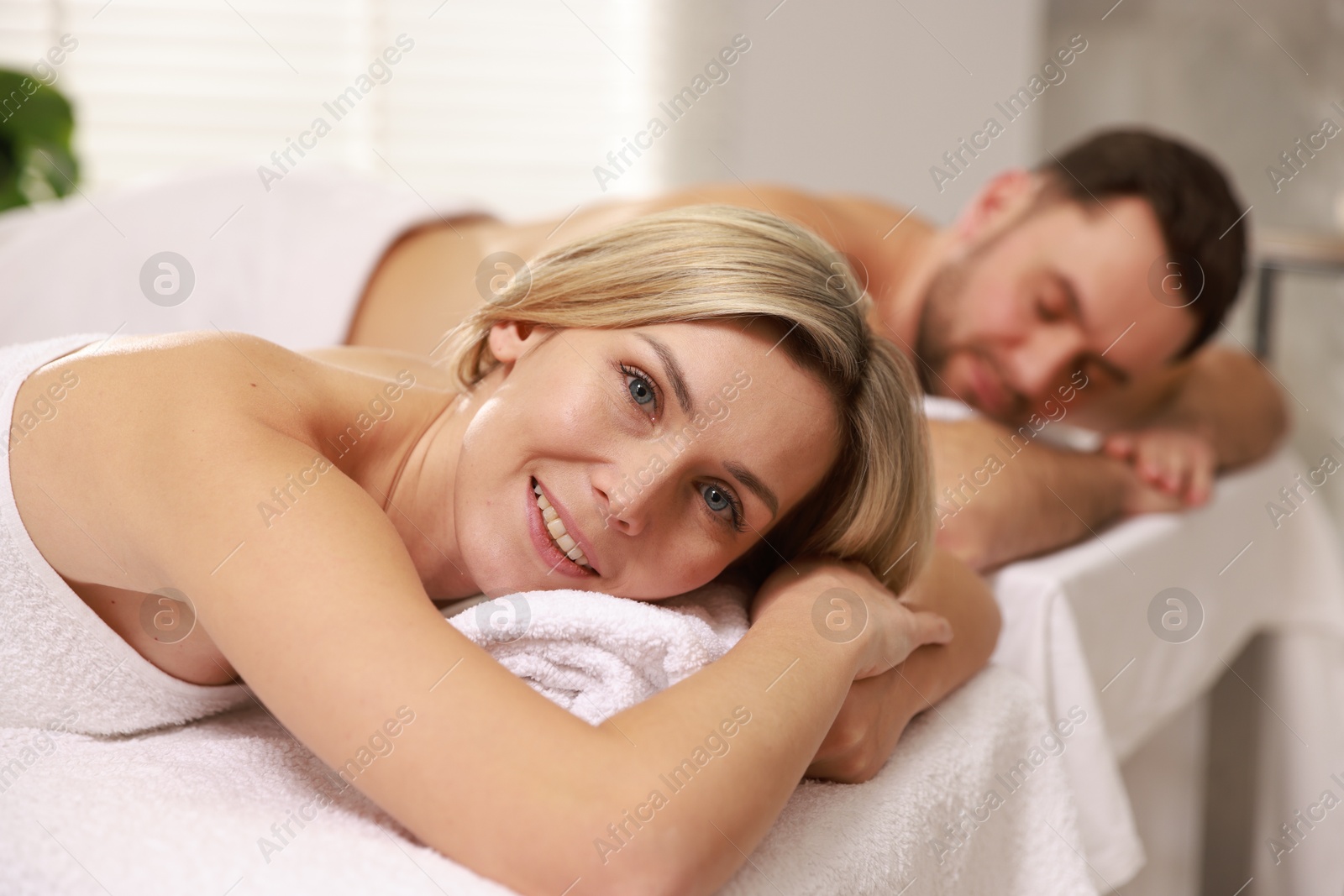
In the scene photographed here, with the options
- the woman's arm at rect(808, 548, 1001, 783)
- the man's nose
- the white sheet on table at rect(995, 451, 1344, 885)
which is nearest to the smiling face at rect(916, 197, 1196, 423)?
the man's nose

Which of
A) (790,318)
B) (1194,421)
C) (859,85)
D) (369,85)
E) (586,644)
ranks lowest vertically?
(586,644)

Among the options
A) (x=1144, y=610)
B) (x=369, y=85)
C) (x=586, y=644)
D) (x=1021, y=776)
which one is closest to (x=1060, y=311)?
(x=1144, y=610)

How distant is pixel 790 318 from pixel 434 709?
0.38m

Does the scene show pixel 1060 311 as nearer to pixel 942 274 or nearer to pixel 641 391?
pixel 942 274

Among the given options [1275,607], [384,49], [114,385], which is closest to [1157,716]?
[1275,607]

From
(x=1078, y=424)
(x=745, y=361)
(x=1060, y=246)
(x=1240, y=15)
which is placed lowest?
(x=1078, y=424)

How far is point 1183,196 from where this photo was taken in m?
1.47

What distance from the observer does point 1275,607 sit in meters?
1.67

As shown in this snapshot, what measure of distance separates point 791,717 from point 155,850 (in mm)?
335

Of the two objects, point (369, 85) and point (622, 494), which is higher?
point (369, 85)

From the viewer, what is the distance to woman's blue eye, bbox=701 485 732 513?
77 cm

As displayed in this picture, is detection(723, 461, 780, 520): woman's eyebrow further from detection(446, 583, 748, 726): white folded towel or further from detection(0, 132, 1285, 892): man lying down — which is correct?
detection(0, 132, 1285, 892): man lying down

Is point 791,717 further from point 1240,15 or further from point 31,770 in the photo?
point 1240,15

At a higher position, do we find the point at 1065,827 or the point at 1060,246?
the point at 1060,246
